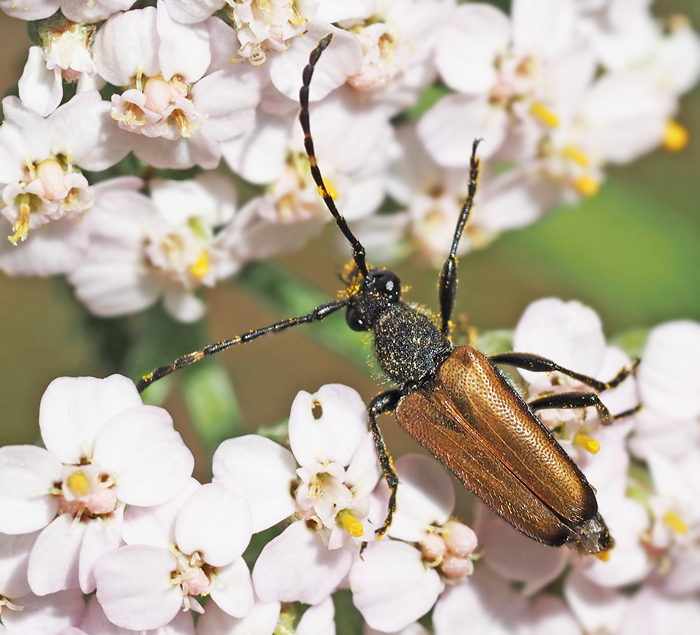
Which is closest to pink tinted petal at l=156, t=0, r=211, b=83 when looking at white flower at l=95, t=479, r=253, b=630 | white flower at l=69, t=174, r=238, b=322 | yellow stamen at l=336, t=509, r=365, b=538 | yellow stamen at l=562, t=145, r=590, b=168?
white flower at l=69, t=174, r=238, b=322

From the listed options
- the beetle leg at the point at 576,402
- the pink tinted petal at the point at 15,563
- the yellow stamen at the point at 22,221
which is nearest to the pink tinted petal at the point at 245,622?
the pink tinted petal at the point at 15,563

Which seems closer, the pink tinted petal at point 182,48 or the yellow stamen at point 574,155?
the pink tinted petal at point 182,48

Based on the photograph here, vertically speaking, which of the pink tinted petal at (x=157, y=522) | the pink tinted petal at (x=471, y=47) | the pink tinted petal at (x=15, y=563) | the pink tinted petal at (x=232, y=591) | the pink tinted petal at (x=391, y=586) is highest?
the pink tinted petal at (x=471, y=47)

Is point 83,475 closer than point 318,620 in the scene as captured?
Yes

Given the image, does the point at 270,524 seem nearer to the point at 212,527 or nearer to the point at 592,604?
the point at 212,527

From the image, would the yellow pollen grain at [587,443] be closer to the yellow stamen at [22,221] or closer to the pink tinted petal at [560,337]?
the pink tinted petal at [560,337]

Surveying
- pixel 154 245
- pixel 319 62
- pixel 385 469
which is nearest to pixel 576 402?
pixel 385 469

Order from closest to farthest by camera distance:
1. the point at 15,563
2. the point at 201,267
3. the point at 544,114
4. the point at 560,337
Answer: the point at 15,563 < the point at 560,337 < the point at 201,267 < the point at 544,114

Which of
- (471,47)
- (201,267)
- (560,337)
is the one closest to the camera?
(560,337)
